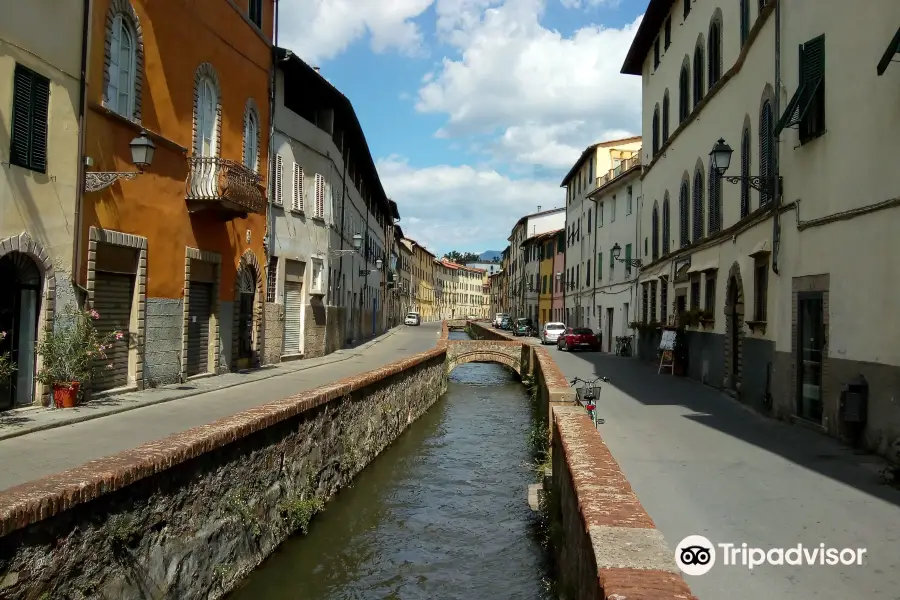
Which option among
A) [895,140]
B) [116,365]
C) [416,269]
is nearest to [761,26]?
[895,140]

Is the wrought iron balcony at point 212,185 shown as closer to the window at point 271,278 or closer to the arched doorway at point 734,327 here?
the window at point 271,278

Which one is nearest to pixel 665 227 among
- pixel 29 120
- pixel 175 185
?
pixel 175 185

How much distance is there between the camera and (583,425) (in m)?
7.83

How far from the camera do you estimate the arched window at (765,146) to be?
12992mm

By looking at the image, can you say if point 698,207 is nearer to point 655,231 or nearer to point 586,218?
point 655,231

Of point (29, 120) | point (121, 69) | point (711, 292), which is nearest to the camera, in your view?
point (29, 120)

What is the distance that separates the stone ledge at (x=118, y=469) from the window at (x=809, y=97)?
8.48m

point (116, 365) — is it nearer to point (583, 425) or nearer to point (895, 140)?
point (583, 425)

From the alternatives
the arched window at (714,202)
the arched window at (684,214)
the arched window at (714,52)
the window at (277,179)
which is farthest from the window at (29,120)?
the arched window at (684,214)

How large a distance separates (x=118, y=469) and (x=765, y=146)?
12.4 meters

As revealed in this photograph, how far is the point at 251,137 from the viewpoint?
18.2 metres

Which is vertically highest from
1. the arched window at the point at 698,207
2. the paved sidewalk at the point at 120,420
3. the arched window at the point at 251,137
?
the arched window at the point at 251,137

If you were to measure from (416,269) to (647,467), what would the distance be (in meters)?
80.7

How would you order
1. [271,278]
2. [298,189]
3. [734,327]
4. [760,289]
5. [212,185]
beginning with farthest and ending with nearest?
[298,189] < [271,278] < [734,327] < [212,185] < [760,289]
